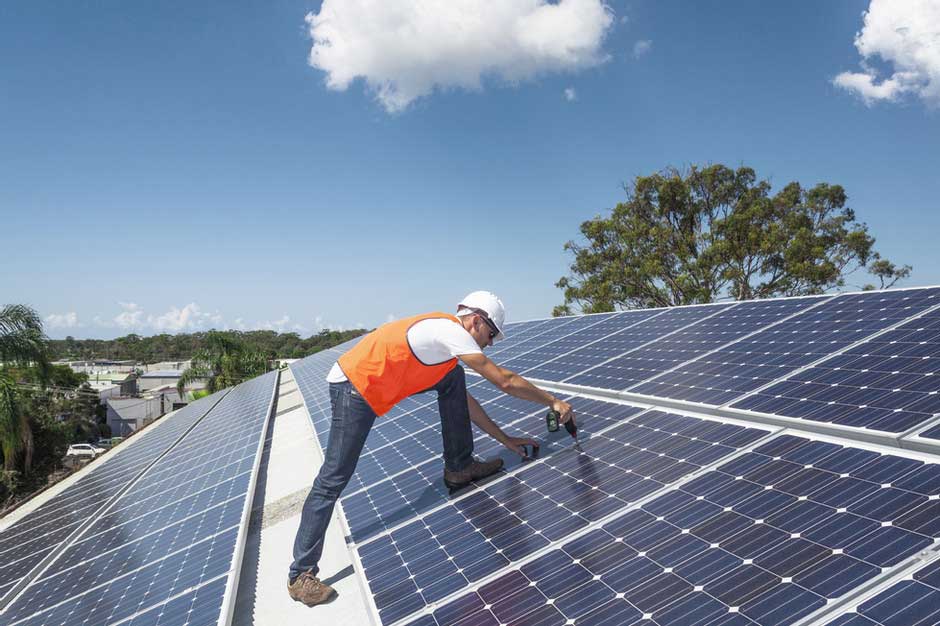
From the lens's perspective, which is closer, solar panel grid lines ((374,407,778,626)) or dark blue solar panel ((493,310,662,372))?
solar panel grid lines ((374,407,778,626))

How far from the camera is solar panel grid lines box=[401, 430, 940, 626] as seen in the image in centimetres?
285

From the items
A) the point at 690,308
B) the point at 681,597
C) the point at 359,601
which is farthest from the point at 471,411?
the point at 690,308

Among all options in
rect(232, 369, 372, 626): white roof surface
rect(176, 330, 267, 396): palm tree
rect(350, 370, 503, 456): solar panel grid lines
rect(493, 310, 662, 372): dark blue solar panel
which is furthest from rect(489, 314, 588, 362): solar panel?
rect(176, 330, 267, 396): palm tree

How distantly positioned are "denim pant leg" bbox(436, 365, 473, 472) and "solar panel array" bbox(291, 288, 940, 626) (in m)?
0.34

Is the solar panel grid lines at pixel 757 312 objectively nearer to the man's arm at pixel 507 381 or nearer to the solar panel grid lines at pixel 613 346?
the solar panel grid lines at pixel 613 346

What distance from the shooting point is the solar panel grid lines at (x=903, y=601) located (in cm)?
246

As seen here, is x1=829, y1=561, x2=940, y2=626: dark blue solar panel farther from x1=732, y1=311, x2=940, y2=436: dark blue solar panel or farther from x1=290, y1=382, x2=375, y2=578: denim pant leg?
x1=290, y1=382, x2=375, y2=578: denim pant leg

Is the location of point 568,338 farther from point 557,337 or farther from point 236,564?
point 236,564

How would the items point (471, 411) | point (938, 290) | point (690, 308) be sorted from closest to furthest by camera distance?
point (471, 411) < point (938, 290) < point (690, 308)

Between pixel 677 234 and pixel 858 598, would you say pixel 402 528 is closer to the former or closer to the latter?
pixel 858 598

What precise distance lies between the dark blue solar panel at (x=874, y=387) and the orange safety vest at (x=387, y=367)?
3465mm

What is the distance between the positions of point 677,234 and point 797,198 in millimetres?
8743

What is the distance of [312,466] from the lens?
34.9ft

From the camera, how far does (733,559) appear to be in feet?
10.9
